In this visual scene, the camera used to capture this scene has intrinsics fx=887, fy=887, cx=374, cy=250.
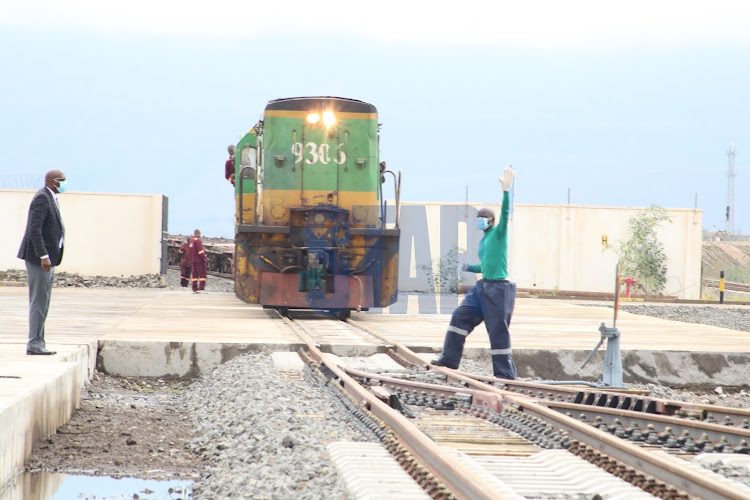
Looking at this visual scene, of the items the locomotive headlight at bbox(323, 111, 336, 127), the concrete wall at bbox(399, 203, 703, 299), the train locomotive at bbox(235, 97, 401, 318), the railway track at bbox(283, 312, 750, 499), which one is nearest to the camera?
the railway track at bbox(283, 312, 750, 499)

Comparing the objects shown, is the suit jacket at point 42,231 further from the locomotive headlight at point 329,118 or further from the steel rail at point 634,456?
the locomotive headlight at point 329,118

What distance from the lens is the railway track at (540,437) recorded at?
3.88 metres

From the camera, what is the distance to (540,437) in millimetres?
5070

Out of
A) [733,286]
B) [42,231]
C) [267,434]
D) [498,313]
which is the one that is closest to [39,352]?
[42,231]

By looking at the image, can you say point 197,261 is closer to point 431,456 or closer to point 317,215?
point 317,215

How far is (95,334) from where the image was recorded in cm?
966

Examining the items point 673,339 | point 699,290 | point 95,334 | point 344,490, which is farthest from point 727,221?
point 344,490

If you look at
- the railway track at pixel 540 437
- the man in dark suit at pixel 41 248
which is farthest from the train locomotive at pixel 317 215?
the man in dark suit at pixel 41 248

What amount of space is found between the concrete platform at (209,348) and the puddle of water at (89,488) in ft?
0.37

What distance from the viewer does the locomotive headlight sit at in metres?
13.0

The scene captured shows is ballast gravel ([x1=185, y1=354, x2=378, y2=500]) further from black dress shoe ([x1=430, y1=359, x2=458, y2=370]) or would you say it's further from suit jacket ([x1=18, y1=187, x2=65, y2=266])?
suit jacket ([x1=18, y1=187, x2=65, y2=266])

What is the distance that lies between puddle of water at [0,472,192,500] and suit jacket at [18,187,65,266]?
2349 millimetres

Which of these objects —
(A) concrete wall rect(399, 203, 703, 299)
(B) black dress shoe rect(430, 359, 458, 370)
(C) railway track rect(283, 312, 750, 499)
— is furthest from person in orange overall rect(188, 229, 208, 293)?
(C) railway track rect(283, 312, 750, 499)

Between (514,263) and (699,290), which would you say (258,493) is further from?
(699,290)
